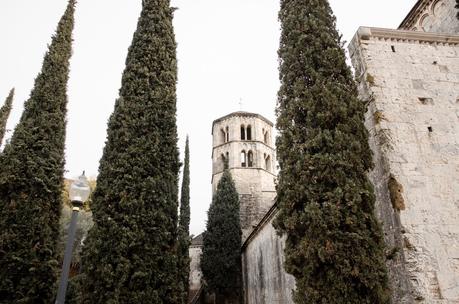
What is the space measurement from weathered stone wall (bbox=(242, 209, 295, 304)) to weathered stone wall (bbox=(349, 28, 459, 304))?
5768mm

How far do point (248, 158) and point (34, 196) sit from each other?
2306 cm

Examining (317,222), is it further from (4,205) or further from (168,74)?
(4,205)

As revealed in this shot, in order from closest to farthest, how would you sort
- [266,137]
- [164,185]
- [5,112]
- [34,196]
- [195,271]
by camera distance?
[164,185]
[34,196]
[5,112]
[266,137]
[195,271]

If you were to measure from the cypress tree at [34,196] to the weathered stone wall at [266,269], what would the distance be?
740cm

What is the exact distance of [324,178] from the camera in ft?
19.7

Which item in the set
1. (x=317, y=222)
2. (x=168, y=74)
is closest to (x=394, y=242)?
(x=317, y=222)

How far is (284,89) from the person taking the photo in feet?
24.7

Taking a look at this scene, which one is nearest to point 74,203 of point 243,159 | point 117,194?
point 117,194

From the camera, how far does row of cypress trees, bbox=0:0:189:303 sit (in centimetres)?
675

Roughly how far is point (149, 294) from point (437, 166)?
20.5ft

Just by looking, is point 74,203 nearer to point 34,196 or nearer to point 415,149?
point 34,196

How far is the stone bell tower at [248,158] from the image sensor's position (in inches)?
1101

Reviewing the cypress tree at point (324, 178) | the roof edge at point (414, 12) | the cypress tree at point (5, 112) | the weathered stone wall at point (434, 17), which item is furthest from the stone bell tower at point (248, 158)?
the cypress tree at point (324, 178)

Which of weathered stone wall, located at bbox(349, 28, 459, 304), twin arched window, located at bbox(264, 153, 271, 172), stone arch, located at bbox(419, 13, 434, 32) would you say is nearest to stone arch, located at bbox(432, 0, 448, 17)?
stone arch, located at bbox(419, 13, 434, 32)
